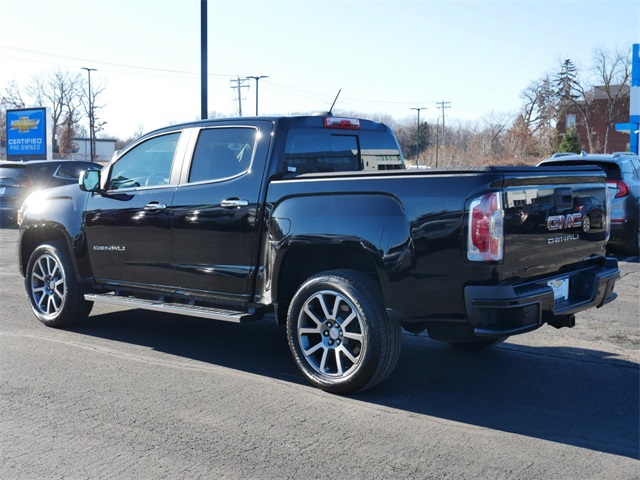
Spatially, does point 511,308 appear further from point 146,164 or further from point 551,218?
point 146,164

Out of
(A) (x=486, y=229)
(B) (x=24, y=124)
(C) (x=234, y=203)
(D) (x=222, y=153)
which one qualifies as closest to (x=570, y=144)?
(B) (x=24, y=124)

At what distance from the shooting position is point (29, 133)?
35281 mm

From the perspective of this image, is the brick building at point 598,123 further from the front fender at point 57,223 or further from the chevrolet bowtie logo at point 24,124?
the front fender at point 57,223

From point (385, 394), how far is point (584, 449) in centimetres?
145

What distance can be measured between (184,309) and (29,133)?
32354 mm

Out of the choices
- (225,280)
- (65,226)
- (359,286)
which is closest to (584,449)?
(359,286)

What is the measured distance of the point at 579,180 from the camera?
5289 millimetres

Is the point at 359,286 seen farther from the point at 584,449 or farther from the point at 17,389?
the point at 17,389

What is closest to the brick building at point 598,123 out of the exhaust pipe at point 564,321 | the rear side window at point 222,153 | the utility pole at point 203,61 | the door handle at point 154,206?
the utility pole at point 203,61

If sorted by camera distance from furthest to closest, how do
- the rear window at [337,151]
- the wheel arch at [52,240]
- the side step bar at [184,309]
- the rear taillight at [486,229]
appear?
the wheel arch at [52,240] → the rear window at [337,151] → the side step bar at [184,309] → the rear taillight at [486,229]

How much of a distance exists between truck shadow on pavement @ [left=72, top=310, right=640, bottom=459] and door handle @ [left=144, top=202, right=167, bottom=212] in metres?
1.21

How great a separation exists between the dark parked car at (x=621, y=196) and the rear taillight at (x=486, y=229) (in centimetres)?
762

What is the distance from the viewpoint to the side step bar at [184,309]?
5.68 meters

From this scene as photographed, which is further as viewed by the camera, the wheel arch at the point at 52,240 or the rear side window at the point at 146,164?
the wheel arch at the point at 52,240
